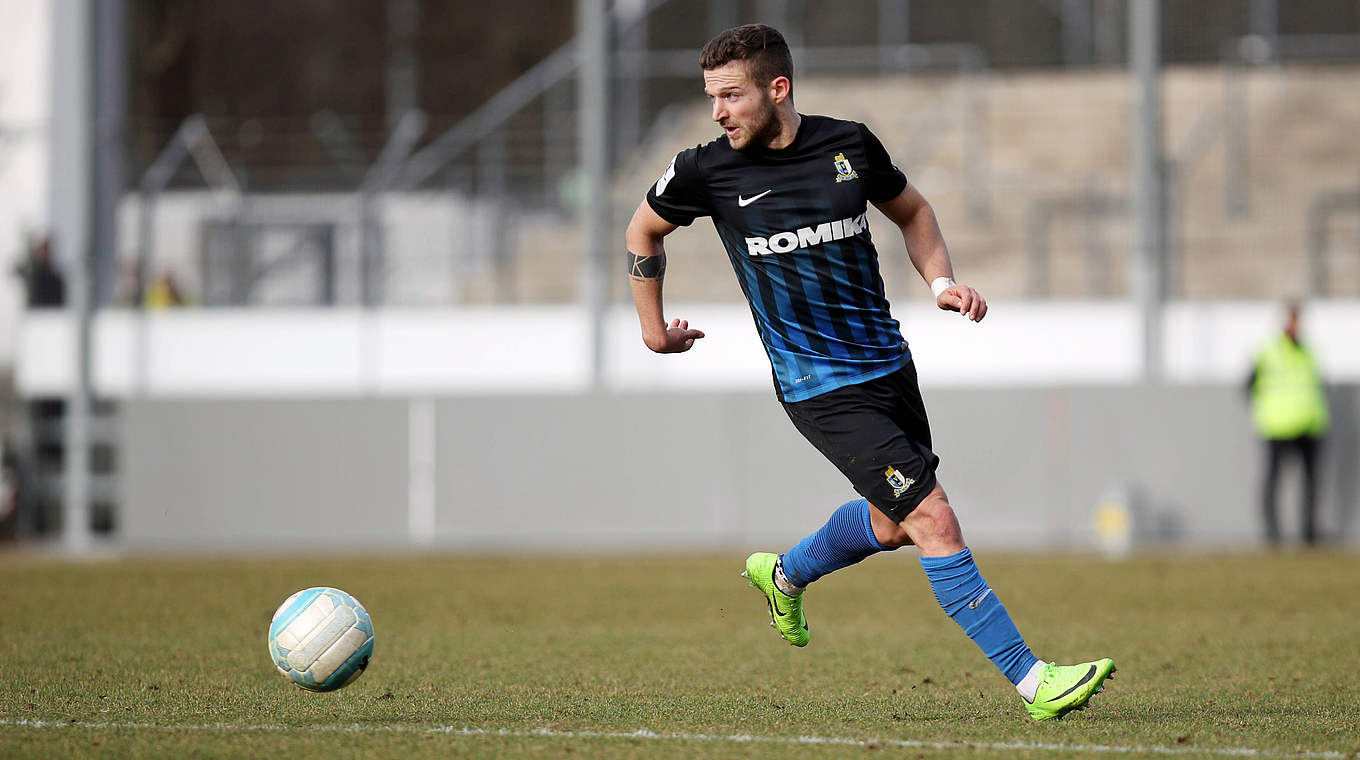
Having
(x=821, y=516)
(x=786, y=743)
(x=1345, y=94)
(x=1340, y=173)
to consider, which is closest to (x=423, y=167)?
(x=821, y=516)

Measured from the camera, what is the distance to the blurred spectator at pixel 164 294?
56.6ft

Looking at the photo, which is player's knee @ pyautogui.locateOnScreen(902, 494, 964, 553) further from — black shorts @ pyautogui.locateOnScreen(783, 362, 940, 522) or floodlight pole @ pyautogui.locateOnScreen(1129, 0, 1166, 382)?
floodlight pole @ pyautogui.locateOnScreen(1129, 0, 1166, 382)

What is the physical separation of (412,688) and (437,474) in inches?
397

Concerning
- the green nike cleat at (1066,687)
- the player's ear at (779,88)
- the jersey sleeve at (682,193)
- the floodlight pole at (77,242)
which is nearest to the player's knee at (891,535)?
the green nike cleat at (1066,687)

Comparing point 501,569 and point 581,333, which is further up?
point 581,333

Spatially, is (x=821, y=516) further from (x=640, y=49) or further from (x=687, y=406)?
(x=640, y=49)

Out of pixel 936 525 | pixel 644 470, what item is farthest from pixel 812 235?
pixel 644 470

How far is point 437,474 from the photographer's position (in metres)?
16.3

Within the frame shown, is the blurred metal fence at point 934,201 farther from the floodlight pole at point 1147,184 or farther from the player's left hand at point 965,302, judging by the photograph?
the player's left hand at point 965,302

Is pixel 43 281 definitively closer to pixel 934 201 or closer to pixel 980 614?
pixel 934 201

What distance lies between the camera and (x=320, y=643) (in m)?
5.62

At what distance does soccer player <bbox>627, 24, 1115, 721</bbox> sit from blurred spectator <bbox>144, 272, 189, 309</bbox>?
1238 cm

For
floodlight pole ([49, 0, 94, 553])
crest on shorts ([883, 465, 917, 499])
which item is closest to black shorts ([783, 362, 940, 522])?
crest on shorts ([883, 465, 917, 499])

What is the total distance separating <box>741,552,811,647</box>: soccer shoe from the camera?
6.21 meters
